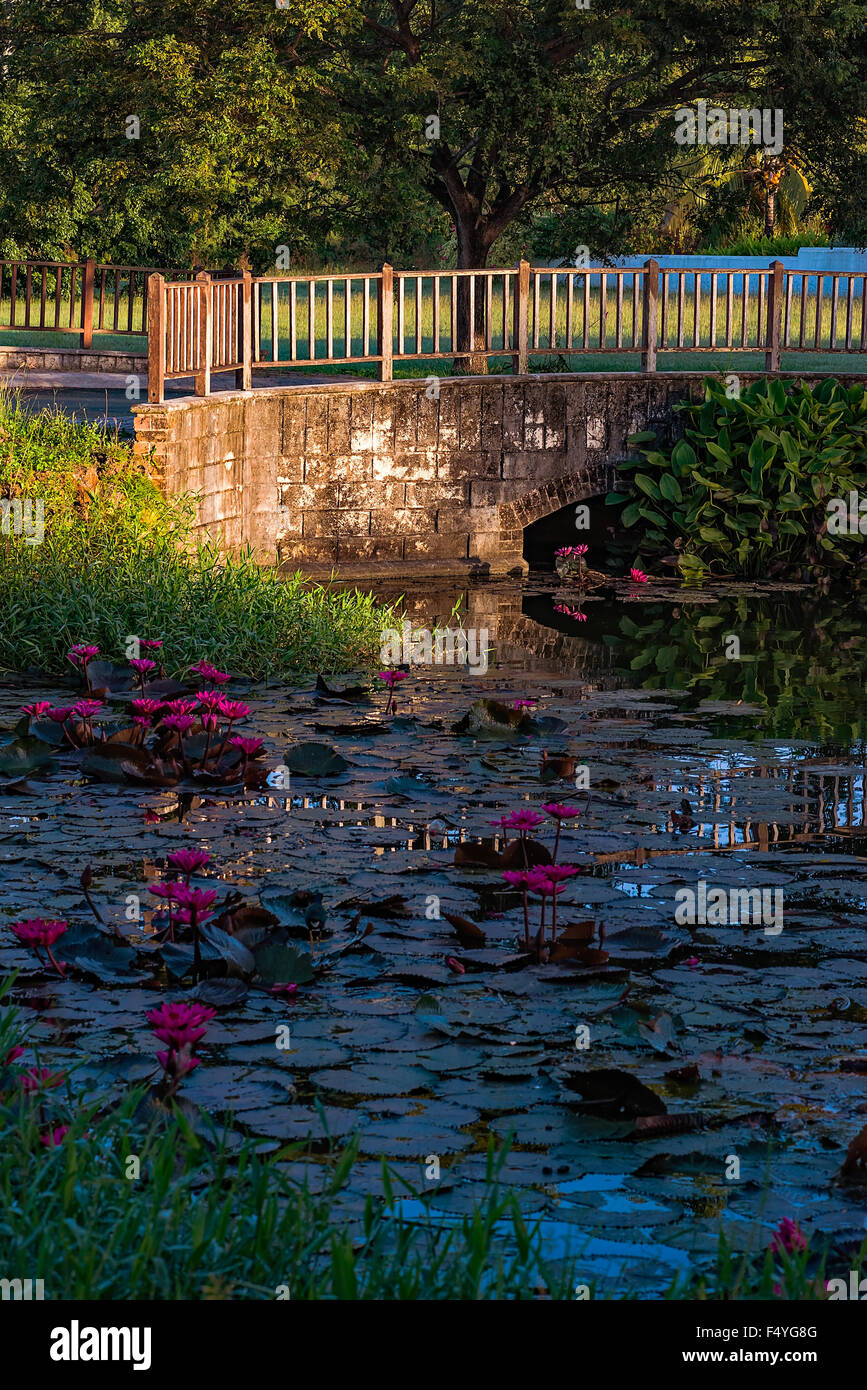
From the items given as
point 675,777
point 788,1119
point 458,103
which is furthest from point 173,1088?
point 458,103

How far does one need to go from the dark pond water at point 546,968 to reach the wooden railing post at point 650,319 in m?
8.70

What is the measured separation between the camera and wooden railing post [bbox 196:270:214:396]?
1437 centimetres

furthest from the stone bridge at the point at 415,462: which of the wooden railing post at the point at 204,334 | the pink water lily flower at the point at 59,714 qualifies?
the pink water lily flower at the point at 59,714

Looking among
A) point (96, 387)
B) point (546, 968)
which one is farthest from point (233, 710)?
point (96, 387)

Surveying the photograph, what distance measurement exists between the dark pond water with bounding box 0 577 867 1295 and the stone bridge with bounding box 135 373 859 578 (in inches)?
205

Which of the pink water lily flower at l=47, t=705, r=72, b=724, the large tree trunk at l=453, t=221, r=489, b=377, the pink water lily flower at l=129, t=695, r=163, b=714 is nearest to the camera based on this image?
the pink water lily flower at l=129, t=695, r=163, b=714

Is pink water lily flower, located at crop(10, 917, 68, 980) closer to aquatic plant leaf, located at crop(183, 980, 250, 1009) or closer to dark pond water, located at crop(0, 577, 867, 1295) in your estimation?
dark pond water, located at crop(0, 577, 867, 1295)

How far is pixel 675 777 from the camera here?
8867 mm

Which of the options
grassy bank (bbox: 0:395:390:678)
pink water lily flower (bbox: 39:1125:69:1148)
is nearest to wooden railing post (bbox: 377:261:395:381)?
grassy bank (bbox: 0:395:390:678)

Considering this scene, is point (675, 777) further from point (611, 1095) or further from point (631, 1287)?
point (631, 1287)

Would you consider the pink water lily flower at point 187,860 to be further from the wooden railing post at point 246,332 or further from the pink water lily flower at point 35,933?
the wooden railing post at point 246,332

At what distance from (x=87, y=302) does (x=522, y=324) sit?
935 centimetres

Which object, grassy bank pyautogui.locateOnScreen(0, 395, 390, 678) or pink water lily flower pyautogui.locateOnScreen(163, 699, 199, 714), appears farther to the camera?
grassy bank pyautogui.locateOnScreen(0, 395, 390, 678)

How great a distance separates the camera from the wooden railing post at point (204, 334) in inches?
566
